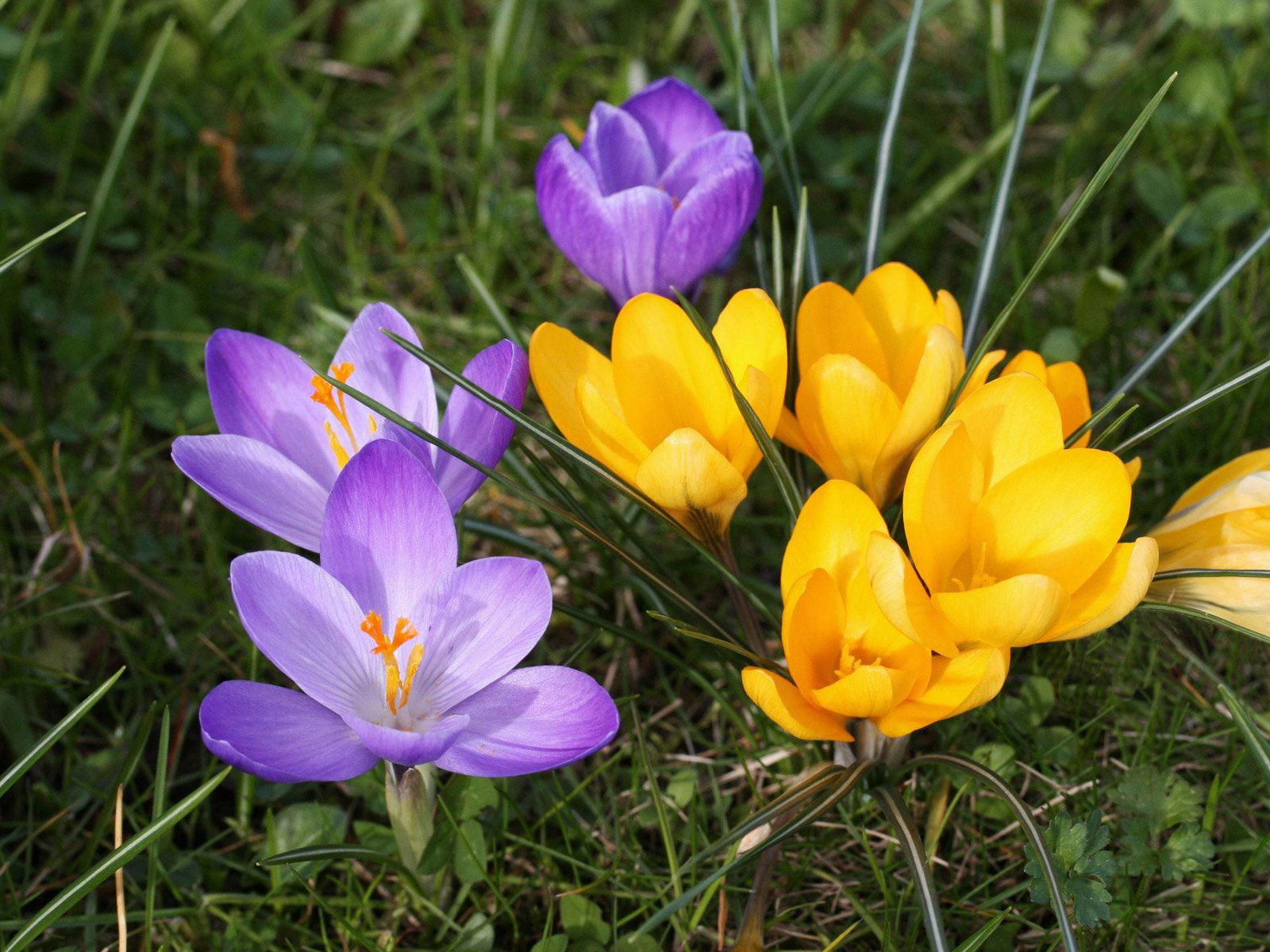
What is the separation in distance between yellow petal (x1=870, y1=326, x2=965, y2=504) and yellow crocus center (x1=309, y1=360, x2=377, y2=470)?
1.71 ft

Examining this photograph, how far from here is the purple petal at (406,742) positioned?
95 cm

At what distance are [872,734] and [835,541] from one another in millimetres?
242

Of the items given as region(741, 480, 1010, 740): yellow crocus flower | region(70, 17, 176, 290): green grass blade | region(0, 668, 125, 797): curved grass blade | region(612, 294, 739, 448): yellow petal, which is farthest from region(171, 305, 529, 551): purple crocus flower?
region(70, 17, 176, 290): green grass blade

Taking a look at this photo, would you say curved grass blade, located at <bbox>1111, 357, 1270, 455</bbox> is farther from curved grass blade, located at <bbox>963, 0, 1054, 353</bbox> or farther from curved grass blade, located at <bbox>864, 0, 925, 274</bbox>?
curved grass blade, located at <bbox>864, 0, 925, 274</bbox>

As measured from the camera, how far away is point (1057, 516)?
3.37 ft

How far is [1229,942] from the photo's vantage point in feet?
4.10

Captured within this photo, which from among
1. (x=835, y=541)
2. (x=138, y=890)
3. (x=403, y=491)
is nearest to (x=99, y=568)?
(x=138, y=890)

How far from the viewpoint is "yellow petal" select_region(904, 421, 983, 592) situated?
102cm

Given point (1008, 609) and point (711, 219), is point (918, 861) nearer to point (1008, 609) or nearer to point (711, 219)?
point (1008, 609)

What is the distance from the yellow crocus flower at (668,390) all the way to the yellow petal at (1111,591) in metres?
0.31

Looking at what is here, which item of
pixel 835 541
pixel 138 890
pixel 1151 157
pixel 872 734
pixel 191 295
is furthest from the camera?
pixel 1151 157

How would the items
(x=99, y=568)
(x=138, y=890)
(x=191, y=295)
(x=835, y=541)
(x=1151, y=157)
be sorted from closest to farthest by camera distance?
(x=835, y=541) → (x=138, y=890) → (x=99, y=568) → (x=191, y=295) → (x=1151, y=157)

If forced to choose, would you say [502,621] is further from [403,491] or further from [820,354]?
[820,354]

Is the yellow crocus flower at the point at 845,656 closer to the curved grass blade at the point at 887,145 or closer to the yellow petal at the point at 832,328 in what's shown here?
the yellow petal at the point at 832,328
